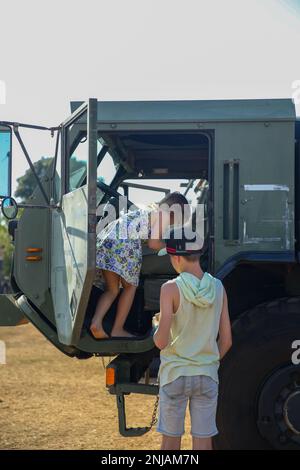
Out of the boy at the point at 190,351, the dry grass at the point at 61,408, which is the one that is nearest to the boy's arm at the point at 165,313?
the boy at the point at 190,351

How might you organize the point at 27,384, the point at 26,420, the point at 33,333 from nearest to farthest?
the point at 26,420 → the point at 27,384 → the point at 33,333

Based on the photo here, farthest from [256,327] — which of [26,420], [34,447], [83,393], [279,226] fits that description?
[83,393]

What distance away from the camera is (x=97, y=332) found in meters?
5.23

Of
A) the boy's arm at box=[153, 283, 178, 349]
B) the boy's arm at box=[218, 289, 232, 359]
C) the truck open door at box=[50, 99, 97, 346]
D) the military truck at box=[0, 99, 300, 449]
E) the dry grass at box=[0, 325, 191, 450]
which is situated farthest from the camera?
the dry grass at box=[0, 325, 191, 450]

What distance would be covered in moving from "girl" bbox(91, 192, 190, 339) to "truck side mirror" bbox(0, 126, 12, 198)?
80 centimetres

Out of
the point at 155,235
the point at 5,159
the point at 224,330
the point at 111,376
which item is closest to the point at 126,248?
the point at 155,235

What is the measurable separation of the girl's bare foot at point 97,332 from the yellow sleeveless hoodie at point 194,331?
1270 millimetres

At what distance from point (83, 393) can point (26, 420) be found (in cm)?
168

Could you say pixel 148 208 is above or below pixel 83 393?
above

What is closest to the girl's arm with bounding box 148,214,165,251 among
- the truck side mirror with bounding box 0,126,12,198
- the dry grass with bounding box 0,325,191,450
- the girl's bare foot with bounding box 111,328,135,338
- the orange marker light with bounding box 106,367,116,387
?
the girl's bare foot with bounding box 111,328,135,338

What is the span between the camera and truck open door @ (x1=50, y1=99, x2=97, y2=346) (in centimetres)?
457

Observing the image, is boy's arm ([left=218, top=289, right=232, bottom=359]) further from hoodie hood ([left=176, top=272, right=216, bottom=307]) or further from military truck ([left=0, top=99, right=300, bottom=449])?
military truck ([left=0, top=99, right=300, bottom=449])

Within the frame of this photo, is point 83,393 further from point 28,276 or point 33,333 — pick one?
point 33,333

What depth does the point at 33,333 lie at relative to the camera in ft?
59.0
